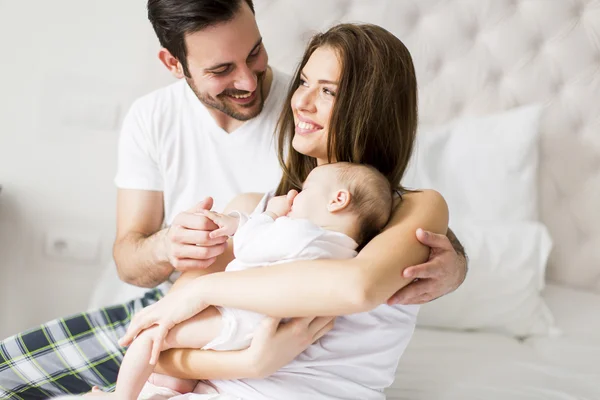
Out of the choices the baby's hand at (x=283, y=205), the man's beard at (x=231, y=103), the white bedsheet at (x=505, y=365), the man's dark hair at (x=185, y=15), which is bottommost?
the white bedsheet at (x=505, y=365)

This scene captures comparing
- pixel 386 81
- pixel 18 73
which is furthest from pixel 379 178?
pixel 18 73

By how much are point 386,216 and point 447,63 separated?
1.22 metres

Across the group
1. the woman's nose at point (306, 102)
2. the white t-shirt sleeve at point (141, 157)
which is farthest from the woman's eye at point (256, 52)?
the white t-shirt sleeve at point (141, 157)

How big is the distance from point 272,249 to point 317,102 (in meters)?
0.40

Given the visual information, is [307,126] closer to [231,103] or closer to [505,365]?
[231,103]

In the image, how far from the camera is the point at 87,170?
2.42m

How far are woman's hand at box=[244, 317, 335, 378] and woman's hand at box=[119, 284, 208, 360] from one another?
0.13 meters

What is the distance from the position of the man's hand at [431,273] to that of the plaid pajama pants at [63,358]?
828 mm

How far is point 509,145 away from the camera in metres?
2.21

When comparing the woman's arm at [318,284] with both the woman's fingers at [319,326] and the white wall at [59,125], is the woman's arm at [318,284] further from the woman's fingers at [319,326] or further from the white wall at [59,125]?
the white wall at [59,125]

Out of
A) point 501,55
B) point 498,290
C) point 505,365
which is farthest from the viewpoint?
point 501,55

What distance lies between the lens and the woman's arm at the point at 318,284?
110cm

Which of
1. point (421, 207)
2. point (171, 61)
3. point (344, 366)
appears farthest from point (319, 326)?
point (171, 61)

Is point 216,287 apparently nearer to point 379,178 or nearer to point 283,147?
point 379,178
